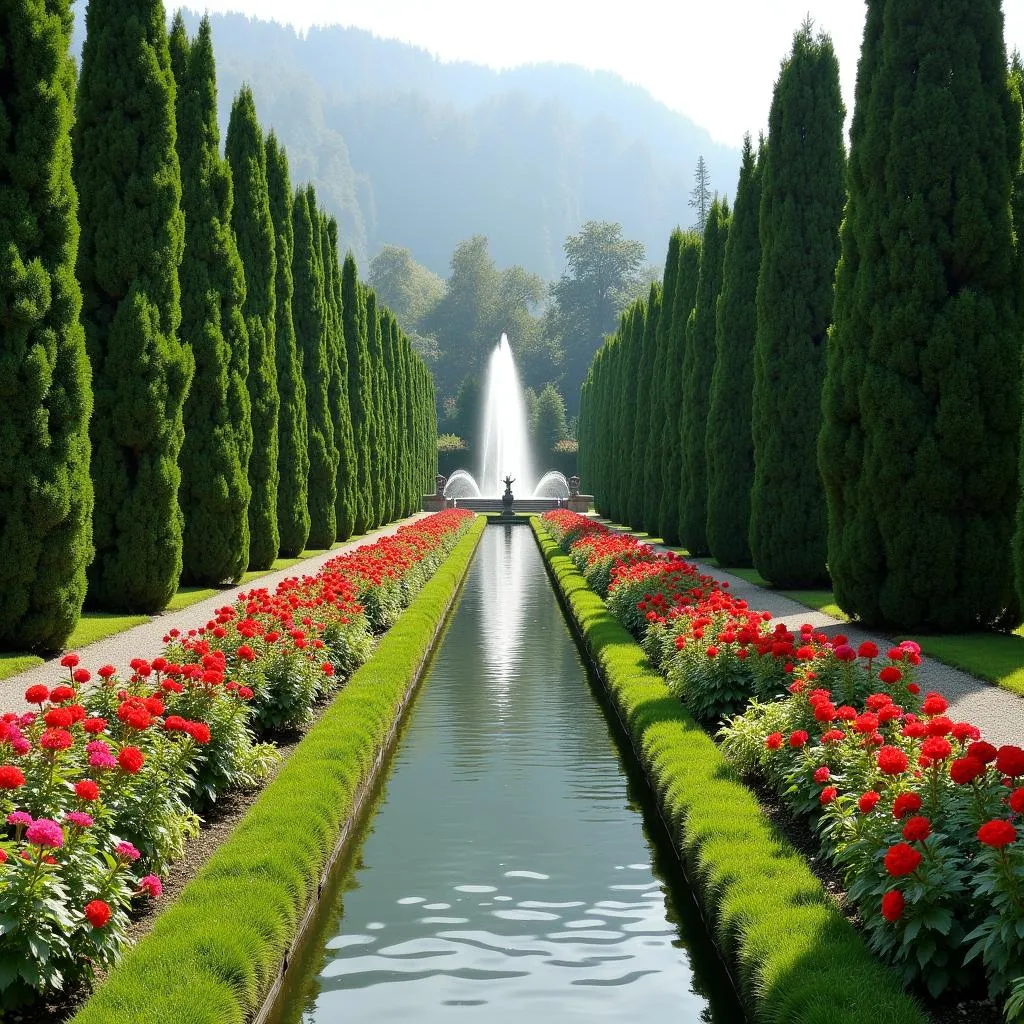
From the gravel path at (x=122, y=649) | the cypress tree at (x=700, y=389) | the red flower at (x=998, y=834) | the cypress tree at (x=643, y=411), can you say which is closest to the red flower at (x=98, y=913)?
the red flower at (x=998, y=834)

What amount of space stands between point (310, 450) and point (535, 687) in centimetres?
1522

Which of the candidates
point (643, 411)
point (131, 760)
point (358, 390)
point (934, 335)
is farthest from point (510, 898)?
point (643, 411)

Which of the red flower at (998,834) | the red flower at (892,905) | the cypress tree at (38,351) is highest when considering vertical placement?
the cypress tree at (38,351)

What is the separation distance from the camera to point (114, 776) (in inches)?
196

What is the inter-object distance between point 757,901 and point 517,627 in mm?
10669

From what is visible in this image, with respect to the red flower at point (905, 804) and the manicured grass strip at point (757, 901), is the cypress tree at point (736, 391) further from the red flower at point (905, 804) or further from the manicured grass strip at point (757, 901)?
the red flower at point (905, 804)

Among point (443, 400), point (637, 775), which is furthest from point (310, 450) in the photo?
point (443, 400)

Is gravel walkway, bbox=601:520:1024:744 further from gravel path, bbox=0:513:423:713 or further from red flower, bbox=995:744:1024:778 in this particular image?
gravel path, bbox=0:513:423:713

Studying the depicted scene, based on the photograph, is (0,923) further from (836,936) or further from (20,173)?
(20,173)

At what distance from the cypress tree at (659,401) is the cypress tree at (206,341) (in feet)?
42.8

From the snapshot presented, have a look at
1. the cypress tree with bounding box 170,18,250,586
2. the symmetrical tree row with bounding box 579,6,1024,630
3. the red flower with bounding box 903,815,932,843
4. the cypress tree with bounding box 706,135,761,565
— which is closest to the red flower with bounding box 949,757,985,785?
the red flower with bounding box 903,815,932,843

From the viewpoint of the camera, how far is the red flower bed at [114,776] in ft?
12.8

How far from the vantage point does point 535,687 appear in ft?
36.9

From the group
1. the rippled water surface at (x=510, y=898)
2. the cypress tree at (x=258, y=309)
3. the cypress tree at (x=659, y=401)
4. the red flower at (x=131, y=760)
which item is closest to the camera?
the red flower at (x=131, y=760)
